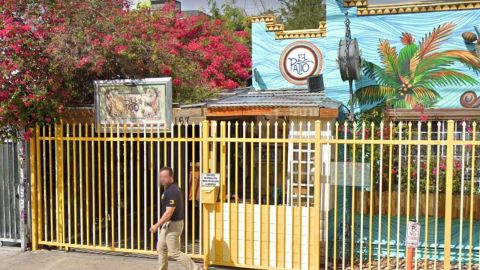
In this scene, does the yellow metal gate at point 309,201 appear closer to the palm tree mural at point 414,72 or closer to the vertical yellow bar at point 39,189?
the vertical yellow bar at point 39,189

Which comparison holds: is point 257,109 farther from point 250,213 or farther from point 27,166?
point 27,166

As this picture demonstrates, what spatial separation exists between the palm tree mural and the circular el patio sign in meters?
2.37

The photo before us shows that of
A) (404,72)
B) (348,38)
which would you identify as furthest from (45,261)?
(404,72)

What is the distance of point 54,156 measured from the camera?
26.4ft

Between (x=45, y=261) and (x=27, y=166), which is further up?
(x=27, y=166)

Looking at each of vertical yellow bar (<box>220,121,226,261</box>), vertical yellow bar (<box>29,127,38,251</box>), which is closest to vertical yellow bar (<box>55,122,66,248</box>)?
vertical yellow bar (<box>29,127,38,251</box>)

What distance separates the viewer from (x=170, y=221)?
613 centimetres

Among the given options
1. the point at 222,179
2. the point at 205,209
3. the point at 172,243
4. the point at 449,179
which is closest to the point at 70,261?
the point at 172,243

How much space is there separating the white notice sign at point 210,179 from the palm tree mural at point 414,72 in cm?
289

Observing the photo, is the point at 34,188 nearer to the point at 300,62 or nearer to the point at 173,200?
the point at 173,200

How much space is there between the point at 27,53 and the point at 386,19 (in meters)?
5.61

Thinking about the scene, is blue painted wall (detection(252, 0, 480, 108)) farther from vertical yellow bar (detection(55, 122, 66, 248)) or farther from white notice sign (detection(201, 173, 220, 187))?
vertical yellow bar (detection(55, 122, 66, 248))

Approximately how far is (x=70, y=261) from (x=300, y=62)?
6126 mm

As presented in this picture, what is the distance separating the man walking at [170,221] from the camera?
239 inches
